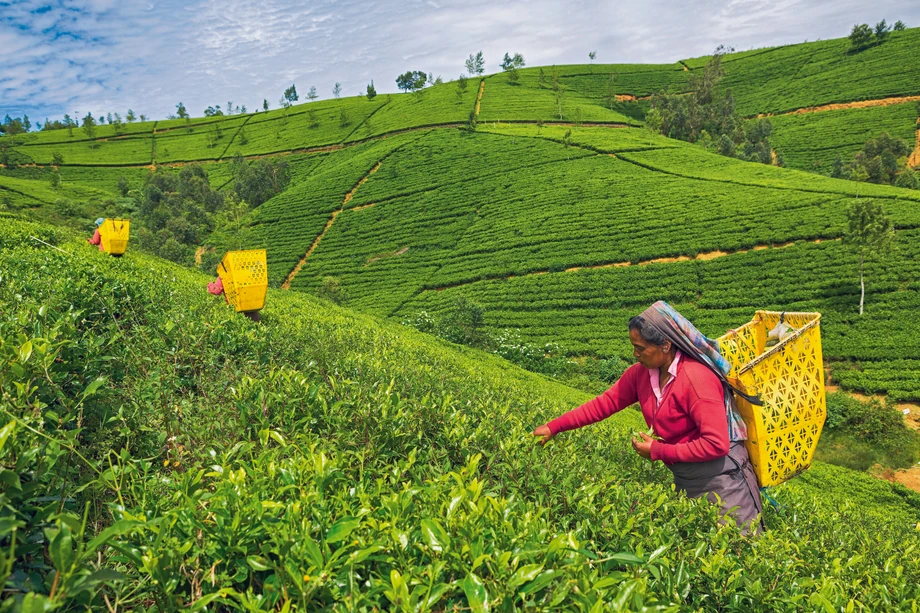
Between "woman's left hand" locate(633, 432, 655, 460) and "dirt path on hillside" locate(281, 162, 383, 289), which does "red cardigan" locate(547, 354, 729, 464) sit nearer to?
"woman's left hand" locate(633, 432, 655, 460)

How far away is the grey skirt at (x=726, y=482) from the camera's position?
8.73 feet

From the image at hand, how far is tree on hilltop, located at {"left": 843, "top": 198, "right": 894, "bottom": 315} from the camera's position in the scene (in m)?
19.2

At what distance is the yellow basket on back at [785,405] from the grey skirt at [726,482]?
0.23 meters

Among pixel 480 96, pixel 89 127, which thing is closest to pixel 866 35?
pixel 480 96

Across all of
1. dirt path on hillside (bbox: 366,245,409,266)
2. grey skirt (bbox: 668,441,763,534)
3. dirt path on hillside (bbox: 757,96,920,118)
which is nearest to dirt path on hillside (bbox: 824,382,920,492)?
grey skirt (bbox: 668,441,763,534)

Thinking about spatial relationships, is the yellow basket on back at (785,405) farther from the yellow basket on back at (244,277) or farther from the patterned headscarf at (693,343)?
the yellow basket on back at (244,277)

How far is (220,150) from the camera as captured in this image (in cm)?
6956

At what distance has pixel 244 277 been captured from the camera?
218 inches

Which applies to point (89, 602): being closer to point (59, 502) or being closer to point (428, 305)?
point (59, 502)

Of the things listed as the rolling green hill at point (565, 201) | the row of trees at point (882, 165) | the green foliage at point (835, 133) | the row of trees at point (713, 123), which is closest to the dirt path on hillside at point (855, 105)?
the rolling green hill at point (565, 201)

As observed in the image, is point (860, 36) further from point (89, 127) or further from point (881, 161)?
point (89, 127)

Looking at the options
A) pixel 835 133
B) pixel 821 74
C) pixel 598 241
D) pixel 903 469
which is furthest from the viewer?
pixel 821 74

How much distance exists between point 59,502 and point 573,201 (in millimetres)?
36506

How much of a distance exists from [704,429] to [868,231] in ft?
78.4
